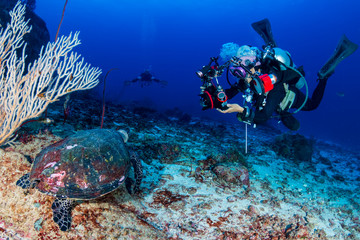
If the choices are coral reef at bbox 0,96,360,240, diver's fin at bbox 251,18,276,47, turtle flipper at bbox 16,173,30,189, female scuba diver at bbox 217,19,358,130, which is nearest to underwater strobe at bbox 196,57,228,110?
female scuba diver at bbox 217,19,358,130

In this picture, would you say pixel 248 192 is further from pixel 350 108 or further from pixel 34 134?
pixel 350 108

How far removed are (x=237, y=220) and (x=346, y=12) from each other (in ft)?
353

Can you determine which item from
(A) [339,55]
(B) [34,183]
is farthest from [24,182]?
(A) [339,55]

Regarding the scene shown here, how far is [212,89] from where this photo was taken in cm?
371

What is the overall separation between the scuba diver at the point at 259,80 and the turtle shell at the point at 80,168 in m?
2.23

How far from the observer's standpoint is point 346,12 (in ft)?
234

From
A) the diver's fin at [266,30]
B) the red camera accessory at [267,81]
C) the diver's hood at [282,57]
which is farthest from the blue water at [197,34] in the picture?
the red camera accessory at [267,81]

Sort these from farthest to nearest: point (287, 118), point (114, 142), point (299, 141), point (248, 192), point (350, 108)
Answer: point (350, 108), point (299, 141), point (287, 118), point (248, 192), point (114, 142)

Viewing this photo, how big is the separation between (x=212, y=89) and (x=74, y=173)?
2.89 meters

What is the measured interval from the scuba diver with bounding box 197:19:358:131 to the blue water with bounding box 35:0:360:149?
6097cm

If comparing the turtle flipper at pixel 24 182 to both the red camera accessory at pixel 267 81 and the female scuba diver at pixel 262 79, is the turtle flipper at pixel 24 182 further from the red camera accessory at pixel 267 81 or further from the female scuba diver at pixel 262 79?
the red camera accessory at pixel 267 81

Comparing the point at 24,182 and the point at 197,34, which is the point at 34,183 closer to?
the point at 24,182

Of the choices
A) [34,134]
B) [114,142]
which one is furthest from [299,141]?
[34,134]

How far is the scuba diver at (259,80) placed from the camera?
3.65m
